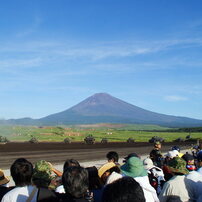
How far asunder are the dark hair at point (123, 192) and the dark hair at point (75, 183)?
1.10 m

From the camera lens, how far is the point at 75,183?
155 inches

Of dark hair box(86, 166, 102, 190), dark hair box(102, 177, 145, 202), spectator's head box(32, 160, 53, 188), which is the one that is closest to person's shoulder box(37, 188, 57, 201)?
spectator's head box(32, 160, 53, 188)

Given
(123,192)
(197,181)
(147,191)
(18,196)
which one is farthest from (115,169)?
(123,192)

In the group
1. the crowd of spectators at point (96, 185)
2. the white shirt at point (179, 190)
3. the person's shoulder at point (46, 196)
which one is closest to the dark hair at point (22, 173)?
the crowd of spectators at point (96, 185)

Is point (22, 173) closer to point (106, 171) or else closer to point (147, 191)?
point (106, 171)

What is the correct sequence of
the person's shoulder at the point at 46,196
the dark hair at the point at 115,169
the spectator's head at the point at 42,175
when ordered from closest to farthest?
the person's shoulder at the point at 46,196
the spectator's head at the point at 42,175
the dark hair at the point at 115,169

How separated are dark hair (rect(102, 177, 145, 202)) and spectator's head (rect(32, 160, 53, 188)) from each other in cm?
242

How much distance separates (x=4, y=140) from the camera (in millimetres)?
47438

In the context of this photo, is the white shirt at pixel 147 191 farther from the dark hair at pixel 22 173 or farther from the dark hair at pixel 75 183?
the dark hair at pixel 22 173

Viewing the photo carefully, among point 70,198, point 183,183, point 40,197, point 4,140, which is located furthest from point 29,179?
point 4,140

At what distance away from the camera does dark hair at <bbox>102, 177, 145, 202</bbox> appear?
2.77 m

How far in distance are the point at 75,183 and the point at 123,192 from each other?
1.23 meters

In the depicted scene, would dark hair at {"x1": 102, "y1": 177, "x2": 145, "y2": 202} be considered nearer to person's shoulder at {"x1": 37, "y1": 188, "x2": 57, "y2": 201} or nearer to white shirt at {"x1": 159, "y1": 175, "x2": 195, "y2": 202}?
person's shoulder at {"x1": 37, "y1": 188, "x2": 57, "y2": 201}

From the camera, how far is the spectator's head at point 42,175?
5086 millimetres
